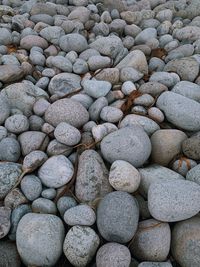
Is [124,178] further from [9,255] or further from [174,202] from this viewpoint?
[9,255]

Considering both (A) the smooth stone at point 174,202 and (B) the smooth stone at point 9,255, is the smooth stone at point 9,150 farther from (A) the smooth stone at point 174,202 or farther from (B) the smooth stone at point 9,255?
(A) the smooth stone at point 174,202

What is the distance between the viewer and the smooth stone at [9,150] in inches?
88.3

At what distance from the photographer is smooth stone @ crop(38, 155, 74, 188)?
6.95 feet

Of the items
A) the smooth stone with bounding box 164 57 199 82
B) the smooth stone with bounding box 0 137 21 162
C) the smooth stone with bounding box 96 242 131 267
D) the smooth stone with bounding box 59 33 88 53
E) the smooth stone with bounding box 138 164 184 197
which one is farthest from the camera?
the smooth stone with bounding box 59 33 88 53

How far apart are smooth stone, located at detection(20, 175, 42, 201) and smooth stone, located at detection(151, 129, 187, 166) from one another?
0.84m

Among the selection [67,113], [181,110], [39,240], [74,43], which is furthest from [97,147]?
[74,43]

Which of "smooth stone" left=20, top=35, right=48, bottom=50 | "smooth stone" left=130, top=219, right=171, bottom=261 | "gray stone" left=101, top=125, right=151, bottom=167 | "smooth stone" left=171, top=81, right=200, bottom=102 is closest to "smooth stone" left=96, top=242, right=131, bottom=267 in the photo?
"smooth stone" left=130, top=219, right=171, bottom=261

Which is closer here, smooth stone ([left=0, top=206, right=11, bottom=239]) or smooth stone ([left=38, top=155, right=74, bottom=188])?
smooth stone ([left=0, top=206, right=11, bottom=239])

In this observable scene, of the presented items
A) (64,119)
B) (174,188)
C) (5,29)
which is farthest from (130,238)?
(5,29)

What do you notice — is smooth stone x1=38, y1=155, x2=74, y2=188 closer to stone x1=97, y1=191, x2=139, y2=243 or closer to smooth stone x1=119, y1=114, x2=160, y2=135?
stone x1=97, y1=191, x2=139, y2=243

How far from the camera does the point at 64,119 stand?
2441 millimetres

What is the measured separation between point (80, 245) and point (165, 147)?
92 cm

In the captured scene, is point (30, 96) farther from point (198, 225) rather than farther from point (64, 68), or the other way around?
point (198, 225)

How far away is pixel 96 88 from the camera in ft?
8.82
